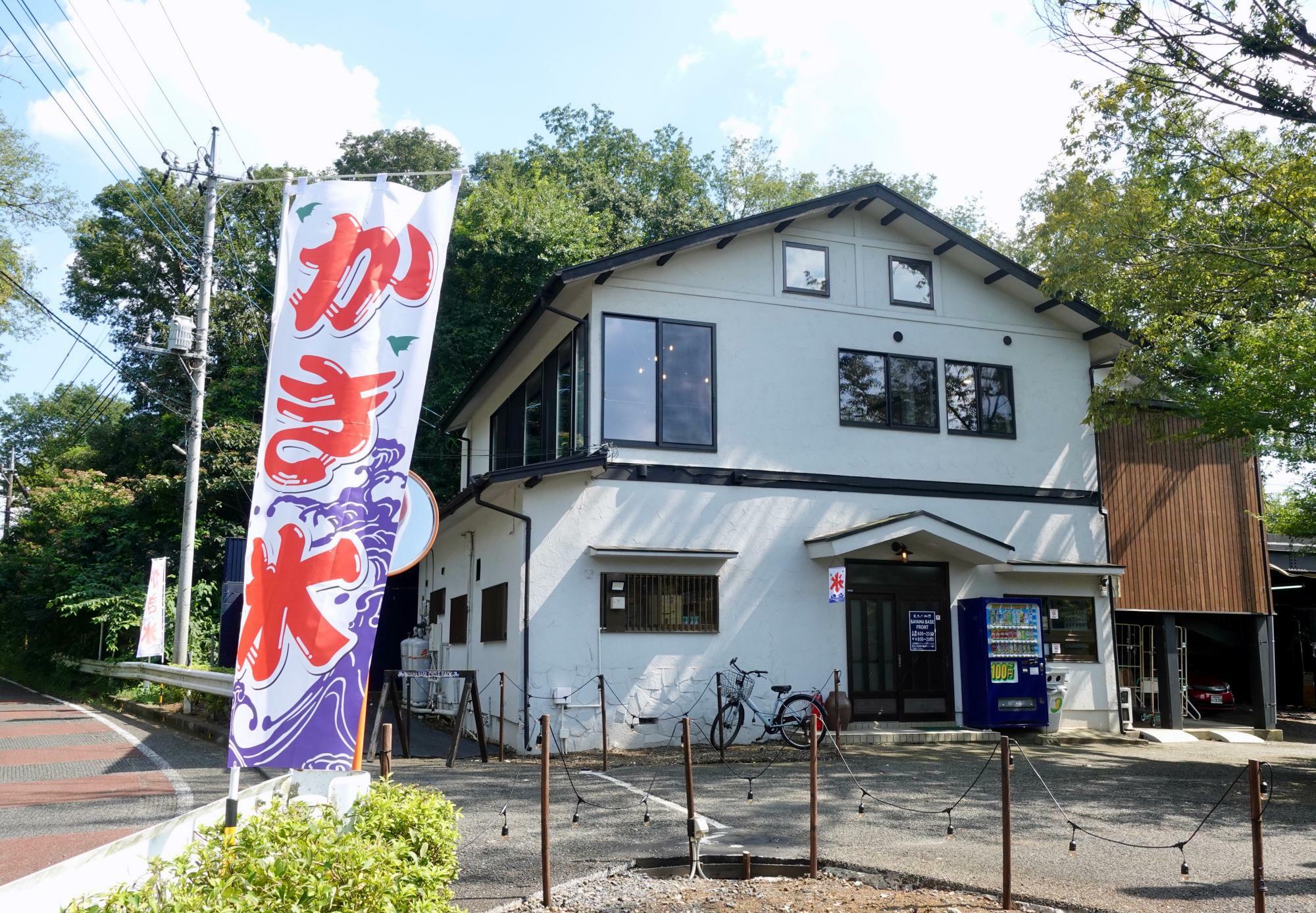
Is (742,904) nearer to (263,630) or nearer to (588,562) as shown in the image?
(263,630)

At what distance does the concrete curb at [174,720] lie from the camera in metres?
14.3

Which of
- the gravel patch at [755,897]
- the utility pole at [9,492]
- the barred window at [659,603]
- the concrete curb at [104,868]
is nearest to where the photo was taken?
→ the concrete curb at [104,868]

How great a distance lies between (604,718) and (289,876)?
9.48 metres

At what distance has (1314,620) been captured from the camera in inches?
984

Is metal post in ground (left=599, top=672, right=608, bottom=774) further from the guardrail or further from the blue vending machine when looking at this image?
the blue vending machine

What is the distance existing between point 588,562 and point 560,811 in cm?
563

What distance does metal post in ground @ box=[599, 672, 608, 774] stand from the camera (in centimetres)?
1264

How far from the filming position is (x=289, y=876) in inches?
140

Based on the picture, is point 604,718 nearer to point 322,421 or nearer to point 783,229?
point 322,421

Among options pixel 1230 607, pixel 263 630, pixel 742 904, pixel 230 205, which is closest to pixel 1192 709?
pixel 1230 607

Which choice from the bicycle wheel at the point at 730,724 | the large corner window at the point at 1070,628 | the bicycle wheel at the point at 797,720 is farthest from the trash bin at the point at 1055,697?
the bicycle wheel at the point at 730,724

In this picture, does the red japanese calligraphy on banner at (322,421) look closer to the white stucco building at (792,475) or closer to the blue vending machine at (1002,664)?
Result: the white stucco building at (792,475)

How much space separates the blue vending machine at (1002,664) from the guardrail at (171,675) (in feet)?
35.6

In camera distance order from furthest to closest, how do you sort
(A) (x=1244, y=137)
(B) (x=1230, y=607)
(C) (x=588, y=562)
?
(B) (x=1230, y=607)
(C) (x=588, y=562)
(A) (x=1244, y=137)
